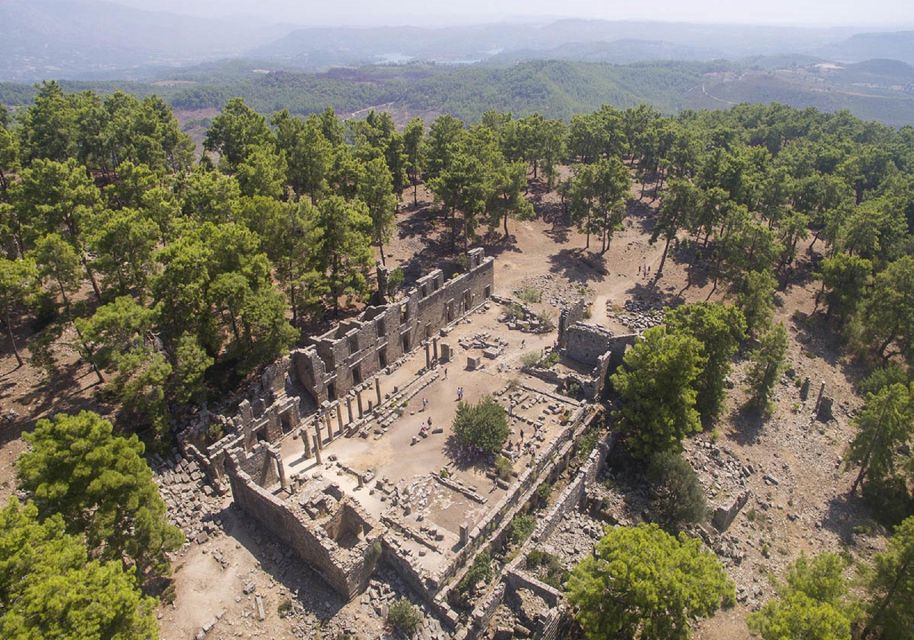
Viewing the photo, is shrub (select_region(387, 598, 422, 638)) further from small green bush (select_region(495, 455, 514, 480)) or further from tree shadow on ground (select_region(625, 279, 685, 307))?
tree shadow on ground (select_region(625, 279, 685, 307))

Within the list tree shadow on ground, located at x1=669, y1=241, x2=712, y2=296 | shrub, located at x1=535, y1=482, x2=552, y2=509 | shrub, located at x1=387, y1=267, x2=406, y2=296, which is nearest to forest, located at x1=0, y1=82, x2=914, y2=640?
tree shadow on ground, located at x1=669, y1=241, x2=712, y2=296

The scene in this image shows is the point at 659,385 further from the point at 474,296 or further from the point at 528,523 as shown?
the point at 474,296

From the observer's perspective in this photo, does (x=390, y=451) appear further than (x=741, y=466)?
No

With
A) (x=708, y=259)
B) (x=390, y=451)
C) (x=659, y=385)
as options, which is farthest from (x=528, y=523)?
(x=708, y=259)

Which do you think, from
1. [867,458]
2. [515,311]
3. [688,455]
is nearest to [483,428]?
[688,455]

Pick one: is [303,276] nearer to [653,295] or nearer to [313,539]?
[313,539]

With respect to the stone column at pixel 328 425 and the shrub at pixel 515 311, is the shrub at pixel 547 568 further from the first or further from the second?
the shrub at pixel 515 311
